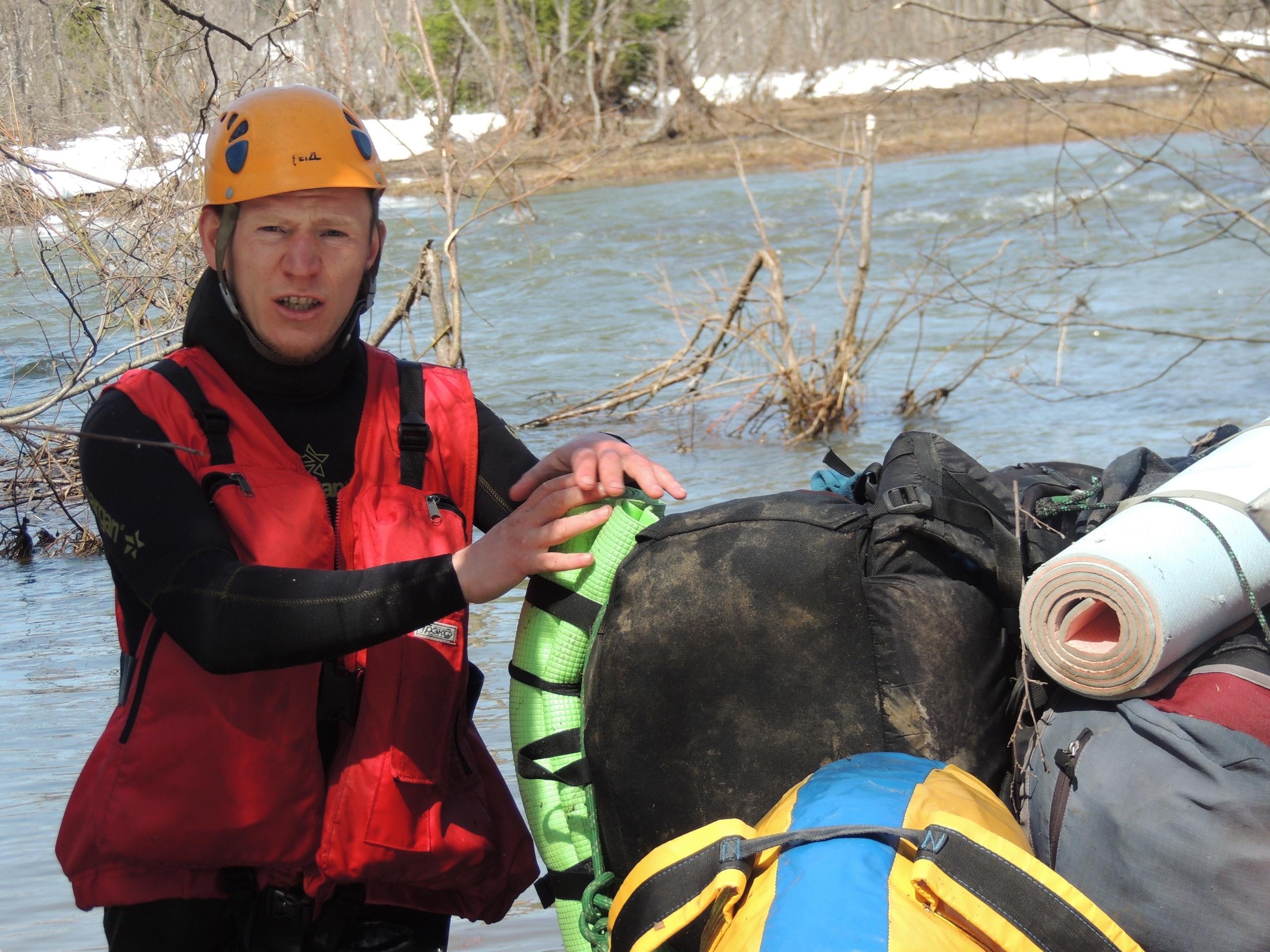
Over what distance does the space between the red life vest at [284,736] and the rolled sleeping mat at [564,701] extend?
0.36 ft

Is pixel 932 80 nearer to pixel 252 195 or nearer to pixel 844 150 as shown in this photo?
pixel 844 150

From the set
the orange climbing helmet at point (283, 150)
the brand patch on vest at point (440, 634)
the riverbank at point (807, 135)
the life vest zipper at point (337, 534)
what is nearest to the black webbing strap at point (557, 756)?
the brand patch on vest at point (440, 634)

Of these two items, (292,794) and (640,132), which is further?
(640,132)

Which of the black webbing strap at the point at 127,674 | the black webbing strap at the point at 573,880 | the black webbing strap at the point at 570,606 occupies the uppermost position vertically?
the black webbing strap at the point at 127,674

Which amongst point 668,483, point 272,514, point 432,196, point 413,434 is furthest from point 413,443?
point 432,196

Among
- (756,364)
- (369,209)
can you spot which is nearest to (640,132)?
(756,364)

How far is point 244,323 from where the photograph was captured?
2.07 meters

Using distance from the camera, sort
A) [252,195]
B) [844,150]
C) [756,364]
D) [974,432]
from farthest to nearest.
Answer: [756,364] < [974,432] < [844,150] < [252,195]

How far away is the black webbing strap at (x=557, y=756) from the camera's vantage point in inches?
86.0

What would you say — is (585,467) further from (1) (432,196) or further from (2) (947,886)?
(1) (432,196)

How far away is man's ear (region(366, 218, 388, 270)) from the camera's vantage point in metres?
2.21

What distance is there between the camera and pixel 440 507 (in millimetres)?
2135

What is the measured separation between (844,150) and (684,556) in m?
5.75

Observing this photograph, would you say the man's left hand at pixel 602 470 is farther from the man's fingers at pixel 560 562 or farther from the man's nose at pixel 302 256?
the man's nose at pixel 302 256
